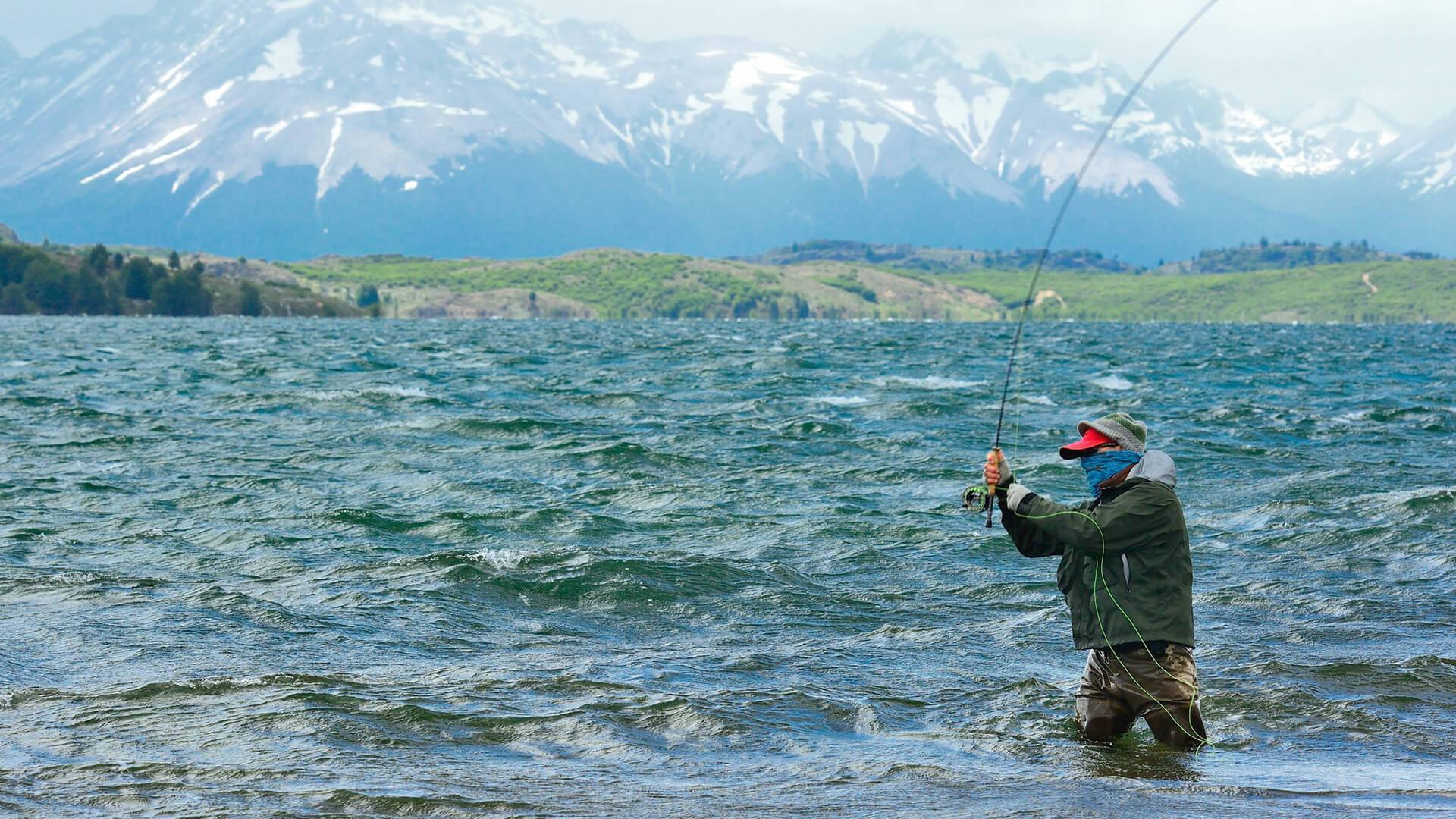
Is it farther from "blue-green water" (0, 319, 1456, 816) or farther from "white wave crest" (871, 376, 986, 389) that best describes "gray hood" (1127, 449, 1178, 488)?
"white wave crest" (871, 376, 986, 389)

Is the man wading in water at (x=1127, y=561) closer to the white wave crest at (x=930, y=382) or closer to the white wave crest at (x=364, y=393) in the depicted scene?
the white wave crest at (x=364, y=393)

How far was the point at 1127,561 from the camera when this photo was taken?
10.1 metres

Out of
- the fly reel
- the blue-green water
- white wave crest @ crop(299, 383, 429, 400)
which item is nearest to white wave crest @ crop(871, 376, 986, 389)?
the blue-green water

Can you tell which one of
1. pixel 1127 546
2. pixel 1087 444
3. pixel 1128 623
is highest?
pixel 1087 444

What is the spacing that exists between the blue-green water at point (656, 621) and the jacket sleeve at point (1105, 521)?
1552 millimetres

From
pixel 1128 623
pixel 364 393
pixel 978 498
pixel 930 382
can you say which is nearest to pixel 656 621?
pixel 978 498

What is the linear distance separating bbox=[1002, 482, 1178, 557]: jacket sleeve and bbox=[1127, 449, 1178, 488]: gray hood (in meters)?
0.09

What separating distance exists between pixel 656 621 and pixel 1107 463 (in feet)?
23.4

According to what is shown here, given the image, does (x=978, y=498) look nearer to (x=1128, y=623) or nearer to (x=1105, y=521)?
(x=1105, y=521)

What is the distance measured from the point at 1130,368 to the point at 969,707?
205ft

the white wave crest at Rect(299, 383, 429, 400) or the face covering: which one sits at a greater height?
the face covering

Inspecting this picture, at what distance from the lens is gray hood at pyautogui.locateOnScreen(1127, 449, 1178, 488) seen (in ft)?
33.2

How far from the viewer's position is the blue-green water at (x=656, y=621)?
31.9 feet

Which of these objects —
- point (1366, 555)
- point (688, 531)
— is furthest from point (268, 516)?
point (1366, 555)
